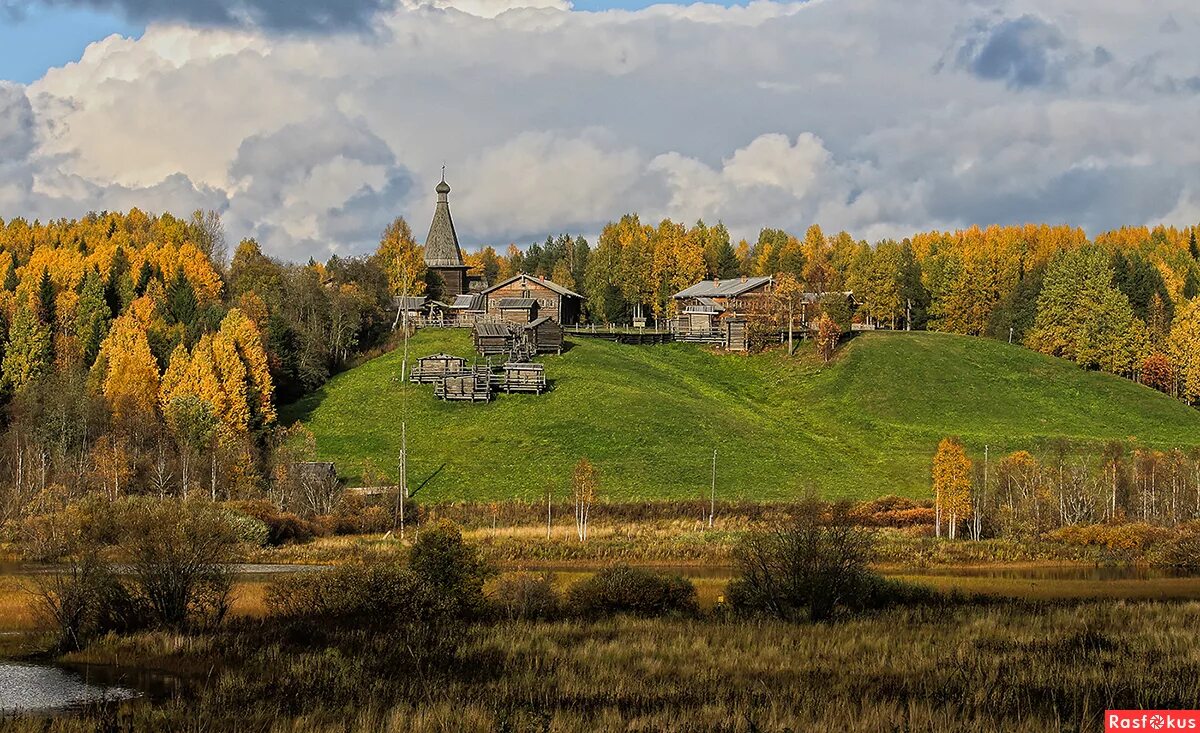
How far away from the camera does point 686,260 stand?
136m

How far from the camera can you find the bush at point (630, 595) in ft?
118

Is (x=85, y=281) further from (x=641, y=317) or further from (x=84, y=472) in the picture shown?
(x=641, y=317)

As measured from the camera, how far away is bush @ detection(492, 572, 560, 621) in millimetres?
34812

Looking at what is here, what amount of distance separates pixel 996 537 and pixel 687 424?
2644 centimetres

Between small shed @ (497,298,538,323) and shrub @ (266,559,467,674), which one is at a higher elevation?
small shed @ (497,298,538,323)

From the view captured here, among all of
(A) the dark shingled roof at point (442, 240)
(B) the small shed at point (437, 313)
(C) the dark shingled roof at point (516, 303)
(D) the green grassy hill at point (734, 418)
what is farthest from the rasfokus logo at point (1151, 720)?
(A) the dark shingled roof at point (442, 240)

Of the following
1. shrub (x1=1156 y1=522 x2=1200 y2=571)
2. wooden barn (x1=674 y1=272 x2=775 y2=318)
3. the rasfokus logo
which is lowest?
shrub (x1=1156 y1=522 x2=1200 y2=571)

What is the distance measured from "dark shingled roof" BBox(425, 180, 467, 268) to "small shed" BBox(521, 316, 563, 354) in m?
32.6

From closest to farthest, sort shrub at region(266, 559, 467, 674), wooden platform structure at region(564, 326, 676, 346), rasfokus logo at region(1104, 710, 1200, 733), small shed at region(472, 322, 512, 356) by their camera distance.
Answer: rasfokus logo at region(1104, 710, 1200, 733) → shrub at region(266, 559, 467, 674) → small shed at region(472, 322, 512, 356) → wooden platform structure at region(564, 326, 676, 346)

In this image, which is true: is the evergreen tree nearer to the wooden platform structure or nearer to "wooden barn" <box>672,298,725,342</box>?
the wooden platform structure

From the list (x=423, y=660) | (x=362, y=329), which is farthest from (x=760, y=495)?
(x=362, y=329)

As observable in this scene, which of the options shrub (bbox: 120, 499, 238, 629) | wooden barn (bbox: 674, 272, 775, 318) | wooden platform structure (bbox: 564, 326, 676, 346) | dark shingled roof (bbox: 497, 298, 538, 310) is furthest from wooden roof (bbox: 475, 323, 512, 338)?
shrub (bbox: 120, 499, 238, 629)

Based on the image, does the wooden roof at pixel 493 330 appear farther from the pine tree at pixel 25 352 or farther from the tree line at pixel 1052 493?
the tree line at pixel 1052 493

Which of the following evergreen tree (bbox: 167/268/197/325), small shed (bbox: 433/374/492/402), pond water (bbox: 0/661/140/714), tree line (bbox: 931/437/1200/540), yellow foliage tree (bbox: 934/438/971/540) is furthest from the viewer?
evergreen tree (bbox: 167/268/197/325)
